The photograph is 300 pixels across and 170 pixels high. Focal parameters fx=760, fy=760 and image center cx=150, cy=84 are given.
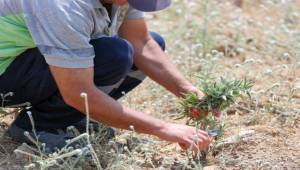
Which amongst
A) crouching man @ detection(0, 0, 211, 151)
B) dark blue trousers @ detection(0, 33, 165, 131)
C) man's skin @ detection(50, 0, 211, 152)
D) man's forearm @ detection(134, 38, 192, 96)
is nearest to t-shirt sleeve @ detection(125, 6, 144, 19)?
crouching man @ detection(0, 0, 211, 151)

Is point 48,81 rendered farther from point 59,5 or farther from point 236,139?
point 236,139

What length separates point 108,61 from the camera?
9.57 feet

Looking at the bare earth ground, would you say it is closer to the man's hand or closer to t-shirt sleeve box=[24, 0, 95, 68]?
the man's hand

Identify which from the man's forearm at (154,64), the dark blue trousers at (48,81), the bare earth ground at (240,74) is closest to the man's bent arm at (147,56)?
the man's forearm at (154,64)

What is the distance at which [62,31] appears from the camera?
2.63 metres

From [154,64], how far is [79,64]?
0.64 meters

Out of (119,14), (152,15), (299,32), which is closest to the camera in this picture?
(119,14)

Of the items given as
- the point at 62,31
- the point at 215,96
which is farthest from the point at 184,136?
the point at 62,31

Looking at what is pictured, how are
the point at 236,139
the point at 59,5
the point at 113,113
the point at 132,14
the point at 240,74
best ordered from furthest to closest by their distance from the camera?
1. the point at 240,74
2. the point at 132,14
3. the point at 236,139
4. the point at 113,113
5. the point at 59,5

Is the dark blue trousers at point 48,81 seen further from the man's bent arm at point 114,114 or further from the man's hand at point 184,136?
the man's hand at point 184,136

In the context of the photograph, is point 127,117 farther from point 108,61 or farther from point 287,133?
point 287,133

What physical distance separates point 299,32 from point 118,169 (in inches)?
88.3

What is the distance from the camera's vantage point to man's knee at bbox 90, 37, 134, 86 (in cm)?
292

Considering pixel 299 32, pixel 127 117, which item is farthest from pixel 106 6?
pixel 299 32
